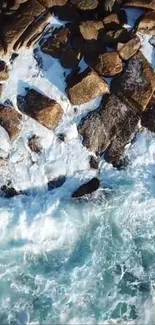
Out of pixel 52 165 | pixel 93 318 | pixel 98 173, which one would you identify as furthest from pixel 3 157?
pixel 93 318

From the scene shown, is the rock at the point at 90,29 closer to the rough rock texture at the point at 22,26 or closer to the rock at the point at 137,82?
the rough rock texture at the point at 22,26

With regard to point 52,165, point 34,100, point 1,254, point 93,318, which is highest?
point 34,100

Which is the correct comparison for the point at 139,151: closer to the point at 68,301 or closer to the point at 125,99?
the point at 125,99

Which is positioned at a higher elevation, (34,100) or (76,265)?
(34,100)

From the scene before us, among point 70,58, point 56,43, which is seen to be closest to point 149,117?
point 70,58

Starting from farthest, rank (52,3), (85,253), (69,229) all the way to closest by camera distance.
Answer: (52,3), (69,229), (85,253)

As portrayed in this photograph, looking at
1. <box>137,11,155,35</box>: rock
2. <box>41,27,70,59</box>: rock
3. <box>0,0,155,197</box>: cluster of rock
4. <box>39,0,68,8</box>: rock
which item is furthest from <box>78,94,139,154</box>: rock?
<box>39,0,68,8</box>: rock

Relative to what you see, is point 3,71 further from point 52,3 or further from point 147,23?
point 147,23
